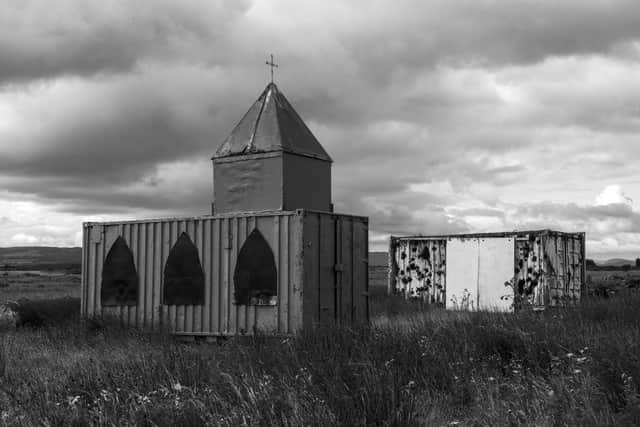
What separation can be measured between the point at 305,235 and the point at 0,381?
19.6ft

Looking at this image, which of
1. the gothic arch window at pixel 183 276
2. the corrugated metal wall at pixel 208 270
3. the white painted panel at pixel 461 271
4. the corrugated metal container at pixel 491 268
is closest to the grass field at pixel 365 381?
the corrugated metal wall at pixel 208 270

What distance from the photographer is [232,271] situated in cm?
1387

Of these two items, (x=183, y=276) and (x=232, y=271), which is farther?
(x=183, y=276)

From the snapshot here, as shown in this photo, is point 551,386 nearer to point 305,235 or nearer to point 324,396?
point 324,396

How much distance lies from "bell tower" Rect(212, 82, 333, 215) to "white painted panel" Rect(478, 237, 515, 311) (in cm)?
859

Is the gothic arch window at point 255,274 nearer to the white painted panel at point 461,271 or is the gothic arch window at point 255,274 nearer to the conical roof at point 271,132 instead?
the conical roof at point 271,132

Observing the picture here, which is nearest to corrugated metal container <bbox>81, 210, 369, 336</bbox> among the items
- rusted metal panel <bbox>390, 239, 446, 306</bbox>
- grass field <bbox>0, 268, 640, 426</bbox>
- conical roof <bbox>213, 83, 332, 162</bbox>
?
conical roof <bbox>213, 83, 332, 162</bbox>

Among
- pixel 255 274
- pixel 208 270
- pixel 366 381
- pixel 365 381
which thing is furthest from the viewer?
pixel 208 270

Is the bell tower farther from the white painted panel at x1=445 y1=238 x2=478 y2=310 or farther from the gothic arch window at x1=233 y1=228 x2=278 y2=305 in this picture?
the white painted panel at x1=445 y1=238 x2=478 y2=310

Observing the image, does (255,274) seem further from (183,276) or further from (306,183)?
(306,183)

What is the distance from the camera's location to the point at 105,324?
49.1ft

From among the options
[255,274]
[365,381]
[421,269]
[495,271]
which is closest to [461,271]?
[495,271]

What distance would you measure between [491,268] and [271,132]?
1054 cm

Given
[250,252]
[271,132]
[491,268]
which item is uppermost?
[271,132]
